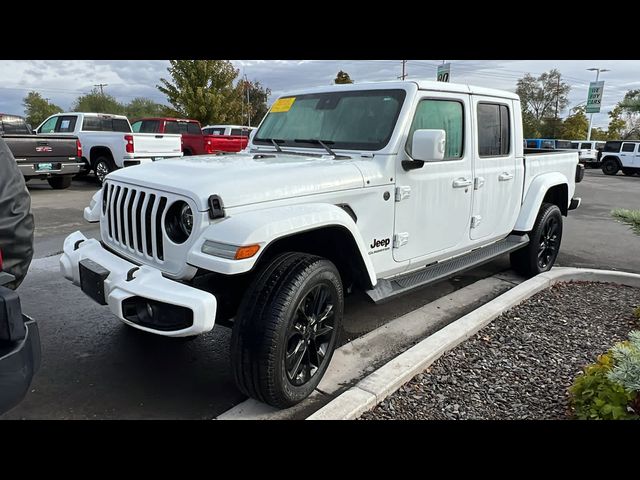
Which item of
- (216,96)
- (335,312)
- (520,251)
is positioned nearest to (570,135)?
(216,96)

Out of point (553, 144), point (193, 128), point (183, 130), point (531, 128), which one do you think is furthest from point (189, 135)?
point (531, 128)

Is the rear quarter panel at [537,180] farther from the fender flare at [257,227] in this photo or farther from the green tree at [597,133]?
the green tree at [597,133]

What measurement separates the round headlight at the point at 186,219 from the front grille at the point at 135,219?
0.13m

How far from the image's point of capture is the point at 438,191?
387cm

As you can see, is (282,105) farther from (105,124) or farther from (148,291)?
(105,124)

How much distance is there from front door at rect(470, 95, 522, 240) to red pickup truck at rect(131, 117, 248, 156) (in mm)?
12130

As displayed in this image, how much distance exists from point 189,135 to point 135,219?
45.8 ft

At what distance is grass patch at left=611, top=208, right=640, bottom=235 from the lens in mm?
3061

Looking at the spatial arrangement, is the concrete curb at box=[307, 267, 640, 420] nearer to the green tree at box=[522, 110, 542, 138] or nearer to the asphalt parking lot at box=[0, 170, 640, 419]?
the asphalt parking lot at box=[0, 170, 640, 419]

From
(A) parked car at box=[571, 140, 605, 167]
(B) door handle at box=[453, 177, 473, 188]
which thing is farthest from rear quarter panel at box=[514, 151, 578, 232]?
(A) parked car at box=[571, 140, 605, 167]

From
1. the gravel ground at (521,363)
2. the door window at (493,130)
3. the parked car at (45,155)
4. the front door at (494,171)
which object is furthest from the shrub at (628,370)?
the parked car at (45,155)

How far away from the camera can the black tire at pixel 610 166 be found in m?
25.6

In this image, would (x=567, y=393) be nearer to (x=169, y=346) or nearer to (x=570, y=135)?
(x=169, y=346)

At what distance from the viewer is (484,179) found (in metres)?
4.43
